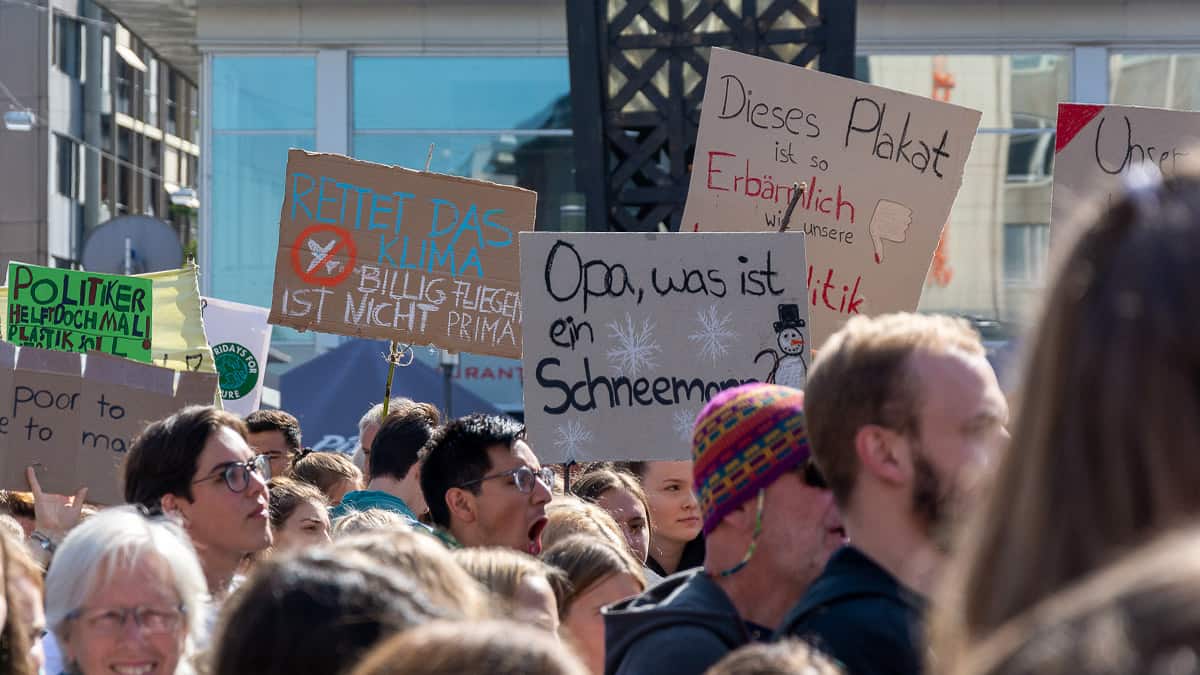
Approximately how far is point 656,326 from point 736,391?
206cm

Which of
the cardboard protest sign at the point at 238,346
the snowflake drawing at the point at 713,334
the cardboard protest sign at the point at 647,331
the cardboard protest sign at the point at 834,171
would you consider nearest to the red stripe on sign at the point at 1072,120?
the cardboard protest sign at the point at 834,171

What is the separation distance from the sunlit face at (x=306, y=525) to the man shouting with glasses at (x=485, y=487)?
557 millimetres

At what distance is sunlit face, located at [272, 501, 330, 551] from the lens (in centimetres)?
507

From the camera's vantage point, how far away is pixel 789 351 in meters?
4.95

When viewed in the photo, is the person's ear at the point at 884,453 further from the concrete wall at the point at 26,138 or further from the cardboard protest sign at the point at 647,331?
the concrete wall at the point at 26,138

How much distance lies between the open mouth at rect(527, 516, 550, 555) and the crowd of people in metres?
0.01

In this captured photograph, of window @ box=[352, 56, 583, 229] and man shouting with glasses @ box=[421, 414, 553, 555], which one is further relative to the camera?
window @ box=[352, 56, 583, 229]

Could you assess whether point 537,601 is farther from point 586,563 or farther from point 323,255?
Result: point 323,255

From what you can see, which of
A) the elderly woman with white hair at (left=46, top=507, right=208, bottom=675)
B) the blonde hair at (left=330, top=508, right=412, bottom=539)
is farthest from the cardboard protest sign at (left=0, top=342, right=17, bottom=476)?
the elderly woman with white hair at (left=46, top=507, right=208, bottom=675)

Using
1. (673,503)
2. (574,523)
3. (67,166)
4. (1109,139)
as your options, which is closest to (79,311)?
(673,503)

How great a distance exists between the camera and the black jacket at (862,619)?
2262mm

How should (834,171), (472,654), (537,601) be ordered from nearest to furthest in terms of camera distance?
1. (472,654)
2. (537,601)
3. (834,171)

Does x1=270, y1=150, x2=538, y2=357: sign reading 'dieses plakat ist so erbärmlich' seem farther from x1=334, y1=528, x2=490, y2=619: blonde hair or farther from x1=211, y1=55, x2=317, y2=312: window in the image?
x1=211, y1=55, x2=317, y2=312: window

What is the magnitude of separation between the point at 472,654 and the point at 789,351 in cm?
363
